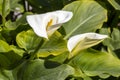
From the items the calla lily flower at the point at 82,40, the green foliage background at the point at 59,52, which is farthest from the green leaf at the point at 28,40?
the calla lily flower at the point at 82,40

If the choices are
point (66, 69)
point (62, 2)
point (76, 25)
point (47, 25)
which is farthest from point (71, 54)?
point (62, 2)

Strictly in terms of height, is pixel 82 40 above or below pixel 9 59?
above

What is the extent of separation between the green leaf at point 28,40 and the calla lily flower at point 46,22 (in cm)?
29

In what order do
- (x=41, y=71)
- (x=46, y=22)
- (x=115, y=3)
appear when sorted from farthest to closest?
(x=115, y=3) → (x=41, y=71) → (x=46, y=22)

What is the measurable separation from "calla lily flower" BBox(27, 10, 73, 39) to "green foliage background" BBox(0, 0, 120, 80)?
0.12 meters

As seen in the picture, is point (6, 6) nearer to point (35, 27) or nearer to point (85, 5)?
point (85, 5)

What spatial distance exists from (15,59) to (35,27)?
0.30m

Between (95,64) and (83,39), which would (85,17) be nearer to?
(95,64)

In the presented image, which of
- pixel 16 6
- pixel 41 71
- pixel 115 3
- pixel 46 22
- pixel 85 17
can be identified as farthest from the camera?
pixel 16 6

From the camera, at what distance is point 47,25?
0.87 metres

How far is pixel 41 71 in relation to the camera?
1019 mm

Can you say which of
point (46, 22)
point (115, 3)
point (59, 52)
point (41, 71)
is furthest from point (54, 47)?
point (115, 3)

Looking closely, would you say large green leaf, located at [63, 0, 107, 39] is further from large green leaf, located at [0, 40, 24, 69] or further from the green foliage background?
large green leaf, located at [0, 40, 24, 69]

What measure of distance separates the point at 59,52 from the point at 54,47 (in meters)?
0.03
